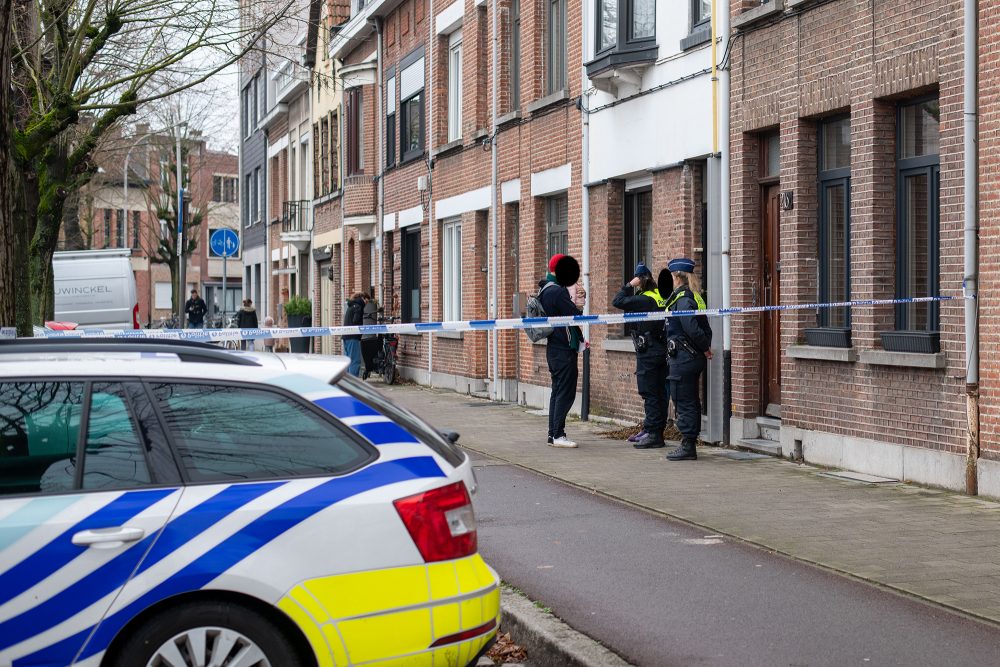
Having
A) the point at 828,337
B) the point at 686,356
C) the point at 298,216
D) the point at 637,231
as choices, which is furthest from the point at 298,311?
the point at 828,337

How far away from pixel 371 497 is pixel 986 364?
22.5 feet

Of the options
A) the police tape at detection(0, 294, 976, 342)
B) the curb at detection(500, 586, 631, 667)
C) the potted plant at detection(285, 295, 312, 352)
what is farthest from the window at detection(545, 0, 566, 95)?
the potted plant at detection(285, 295, 312, 352)

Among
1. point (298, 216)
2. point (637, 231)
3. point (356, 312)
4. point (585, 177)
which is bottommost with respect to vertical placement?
point (356, 312)

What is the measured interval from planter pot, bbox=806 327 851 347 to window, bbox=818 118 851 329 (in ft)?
0.53

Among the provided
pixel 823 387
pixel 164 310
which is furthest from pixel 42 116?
pixel 164 310

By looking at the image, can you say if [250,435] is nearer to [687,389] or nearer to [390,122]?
[687,389]

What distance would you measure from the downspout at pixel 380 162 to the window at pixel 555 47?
10.1 meters

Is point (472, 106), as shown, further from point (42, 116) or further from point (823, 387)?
point (823, 387)

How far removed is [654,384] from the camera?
1375 cm

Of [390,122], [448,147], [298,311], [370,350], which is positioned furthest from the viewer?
[298,311]

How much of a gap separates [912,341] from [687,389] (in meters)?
2.50

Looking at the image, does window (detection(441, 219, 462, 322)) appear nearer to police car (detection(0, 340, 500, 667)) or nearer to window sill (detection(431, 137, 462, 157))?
window sill (detection(431, 137, 462, 157))

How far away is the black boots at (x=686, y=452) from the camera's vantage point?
12836mm

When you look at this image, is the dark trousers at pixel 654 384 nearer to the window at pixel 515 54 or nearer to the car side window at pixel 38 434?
the window at pixel 515 54
